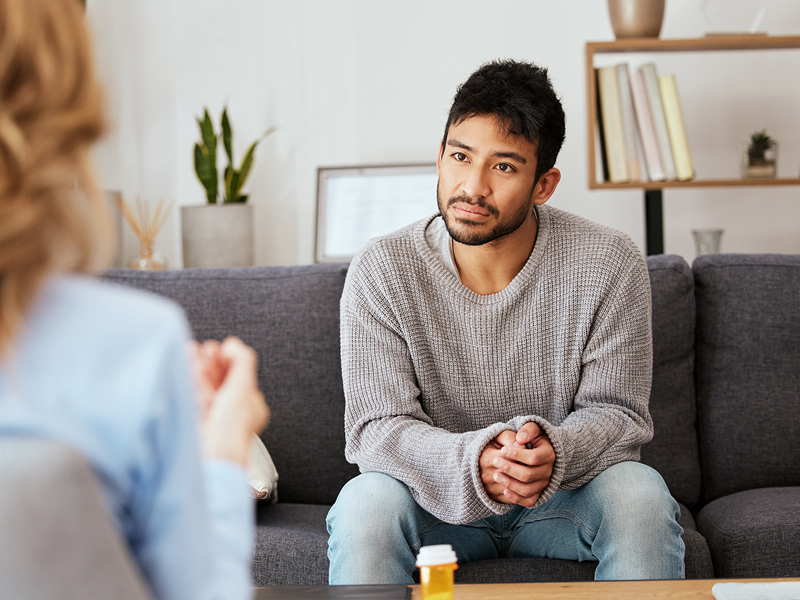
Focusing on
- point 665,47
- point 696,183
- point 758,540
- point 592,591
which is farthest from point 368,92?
point 592,591

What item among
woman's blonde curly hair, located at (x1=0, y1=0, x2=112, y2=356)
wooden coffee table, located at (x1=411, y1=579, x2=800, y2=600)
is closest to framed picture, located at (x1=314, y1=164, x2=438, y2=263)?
wooden coffee table, located at (x1=411, y1=579, x2=800, y2=600)

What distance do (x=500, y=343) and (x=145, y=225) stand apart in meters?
1.57

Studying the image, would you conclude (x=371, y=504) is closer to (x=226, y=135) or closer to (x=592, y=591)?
(x=592, y=591)

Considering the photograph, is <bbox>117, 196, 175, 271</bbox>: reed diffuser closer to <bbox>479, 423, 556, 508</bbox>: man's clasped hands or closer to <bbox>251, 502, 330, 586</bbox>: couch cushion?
<bbox>251, 502, 330, 586</bbox>: couch cushion

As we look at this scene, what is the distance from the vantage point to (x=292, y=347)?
1864 mm

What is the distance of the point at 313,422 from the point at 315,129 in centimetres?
120

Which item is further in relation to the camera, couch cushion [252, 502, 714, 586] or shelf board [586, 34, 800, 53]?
shelf board [586, 34, 800, 53]

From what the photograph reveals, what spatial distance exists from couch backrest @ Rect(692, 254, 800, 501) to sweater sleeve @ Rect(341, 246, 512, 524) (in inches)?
27.7

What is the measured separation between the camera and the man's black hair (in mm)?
1617

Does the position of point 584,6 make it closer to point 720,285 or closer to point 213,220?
point 720,285

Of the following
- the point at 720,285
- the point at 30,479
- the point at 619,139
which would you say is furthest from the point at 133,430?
the point at 619,139

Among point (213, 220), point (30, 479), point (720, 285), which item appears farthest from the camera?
point (213, 220)

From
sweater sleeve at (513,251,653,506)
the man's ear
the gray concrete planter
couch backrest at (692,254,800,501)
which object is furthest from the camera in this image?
the gray concrete planter

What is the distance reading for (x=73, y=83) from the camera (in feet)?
1.55
